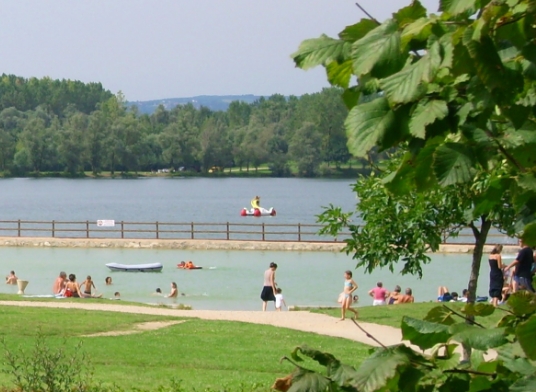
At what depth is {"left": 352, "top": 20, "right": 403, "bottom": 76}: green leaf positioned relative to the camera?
185cm

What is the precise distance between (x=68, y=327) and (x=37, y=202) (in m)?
89.7

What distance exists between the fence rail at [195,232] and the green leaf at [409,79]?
30.9 m

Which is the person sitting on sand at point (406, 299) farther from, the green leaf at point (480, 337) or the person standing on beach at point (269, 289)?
the green leaf at point (480, 337)

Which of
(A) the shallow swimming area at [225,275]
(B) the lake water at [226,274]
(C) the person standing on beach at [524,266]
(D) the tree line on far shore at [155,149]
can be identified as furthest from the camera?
(D) the tree line on far shore at [155,149]

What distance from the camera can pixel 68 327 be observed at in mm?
16031

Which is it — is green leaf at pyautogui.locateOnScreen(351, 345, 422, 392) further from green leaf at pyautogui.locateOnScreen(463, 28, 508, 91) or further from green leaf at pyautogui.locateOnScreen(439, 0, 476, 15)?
green leaf at pyautogui.locateOnScreen(439, 0, 476, 15)

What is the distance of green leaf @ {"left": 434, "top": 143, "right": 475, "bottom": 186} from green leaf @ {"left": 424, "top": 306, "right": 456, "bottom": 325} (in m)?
0.55

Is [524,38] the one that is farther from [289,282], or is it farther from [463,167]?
[289,282]

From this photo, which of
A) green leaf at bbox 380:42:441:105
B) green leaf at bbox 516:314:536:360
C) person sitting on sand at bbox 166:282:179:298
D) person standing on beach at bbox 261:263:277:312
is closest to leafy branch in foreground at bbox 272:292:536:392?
green leaf at bbox 516:314:536:360

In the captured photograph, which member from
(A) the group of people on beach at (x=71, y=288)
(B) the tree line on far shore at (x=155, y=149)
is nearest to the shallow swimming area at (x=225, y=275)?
(A) the group of people on beach at (x=71, y=288)

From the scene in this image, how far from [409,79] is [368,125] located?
0.47 feet

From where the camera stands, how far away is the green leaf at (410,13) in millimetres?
1955

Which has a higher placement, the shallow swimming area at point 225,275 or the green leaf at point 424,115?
the green leaf at point 424,115

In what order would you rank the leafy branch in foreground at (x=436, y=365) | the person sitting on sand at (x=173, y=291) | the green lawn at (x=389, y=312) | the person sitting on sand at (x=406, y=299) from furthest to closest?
the person sitting on sand at (x=173, y=291) < the person sitting on sand at (x=406, y=299) < the green lawn at (x=389, y=312) < the leafy branch in foreground at (x=436, y=365)
